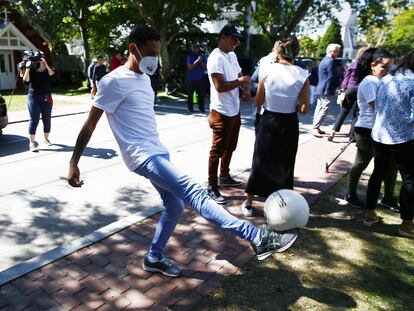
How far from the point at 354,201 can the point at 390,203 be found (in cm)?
42

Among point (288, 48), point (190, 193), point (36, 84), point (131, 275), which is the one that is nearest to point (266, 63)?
point (288, 48)

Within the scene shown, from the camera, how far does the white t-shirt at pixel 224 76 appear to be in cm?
446

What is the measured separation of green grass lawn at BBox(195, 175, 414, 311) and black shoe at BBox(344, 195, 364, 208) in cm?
50

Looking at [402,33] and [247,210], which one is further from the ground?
[402,33]

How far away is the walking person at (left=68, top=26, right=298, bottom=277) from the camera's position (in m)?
2.70

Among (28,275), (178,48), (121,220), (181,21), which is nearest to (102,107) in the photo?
(28,275)

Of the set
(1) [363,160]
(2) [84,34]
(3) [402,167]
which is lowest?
(1) [363,160]

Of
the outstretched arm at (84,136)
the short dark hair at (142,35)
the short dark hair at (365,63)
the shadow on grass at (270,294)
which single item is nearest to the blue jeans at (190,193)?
the outstretched arm at (84,136)

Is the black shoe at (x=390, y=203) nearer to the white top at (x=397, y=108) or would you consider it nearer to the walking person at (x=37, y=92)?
the white top at (x=397, y=108)

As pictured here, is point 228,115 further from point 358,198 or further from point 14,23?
point 14,23

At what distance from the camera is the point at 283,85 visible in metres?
3.91

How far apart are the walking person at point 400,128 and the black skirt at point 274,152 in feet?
2.66

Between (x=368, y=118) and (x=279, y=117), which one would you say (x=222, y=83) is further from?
(x=368, y=118)

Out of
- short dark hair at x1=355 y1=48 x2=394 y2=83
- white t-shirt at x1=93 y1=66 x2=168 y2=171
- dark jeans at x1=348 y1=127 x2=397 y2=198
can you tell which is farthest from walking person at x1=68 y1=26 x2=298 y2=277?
short dark hair at x1=355 y1=48 x2=394 y2=83
